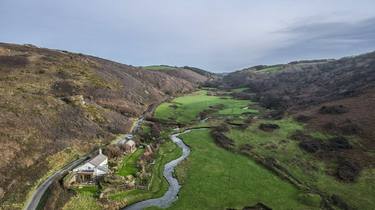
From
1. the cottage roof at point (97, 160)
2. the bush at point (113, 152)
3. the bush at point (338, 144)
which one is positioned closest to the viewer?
the cottage roof at point (97, 160)

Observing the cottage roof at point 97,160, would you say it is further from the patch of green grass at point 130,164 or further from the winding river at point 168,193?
the winding river at point 168,193

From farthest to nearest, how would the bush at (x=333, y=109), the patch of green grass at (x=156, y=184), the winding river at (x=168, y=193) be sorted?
1. the bush at (x=333, y=109)
2. the patch of green grass at (x=156, y=184)
3. the winding river at (x=168, y=193)

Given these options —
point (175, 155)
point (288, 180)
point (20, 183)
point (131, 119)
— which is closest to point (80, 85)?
point (131, 119)

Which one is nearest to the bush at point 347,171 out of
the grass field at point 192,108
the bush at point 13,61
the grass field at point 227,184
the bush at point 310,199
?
the bush at point 310,199

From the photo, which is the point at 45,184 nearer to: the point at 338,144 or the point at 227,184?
the point at 227,184

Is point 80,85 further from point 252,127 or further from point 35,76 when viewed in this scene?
point 252,127

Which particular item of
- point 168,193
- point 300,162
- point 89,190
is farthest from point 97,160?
point 300,162

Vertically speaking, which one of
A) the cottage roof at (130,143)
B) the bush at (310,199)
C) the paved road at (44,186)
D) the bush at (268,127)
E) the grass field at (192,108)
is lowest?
the bush at (310,199)

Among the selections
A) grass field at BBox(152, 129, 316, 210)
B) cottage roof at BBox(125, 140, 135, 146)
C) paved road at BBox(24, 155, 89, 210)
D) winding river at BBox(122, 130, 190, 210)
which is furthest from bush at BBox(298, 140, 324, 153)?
paved road at BBox(24, 155, 89, 210)
